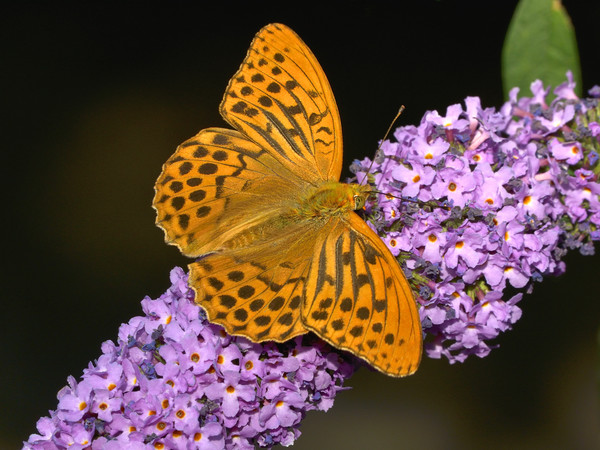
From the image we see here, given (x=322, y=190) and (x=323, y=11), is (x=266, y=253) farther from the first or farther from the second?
(x=323, y=11)

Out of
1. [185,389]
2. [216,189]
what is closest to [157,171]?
[216,189]

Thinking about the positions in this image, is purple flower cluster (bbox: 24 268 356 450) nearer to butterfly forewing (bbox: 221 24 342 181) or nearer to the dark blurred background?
butterfly forewing (bbox: 221 24 342 181)

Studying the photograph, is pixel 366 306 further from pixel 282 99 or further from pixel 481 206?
Answer: pixel 282 99

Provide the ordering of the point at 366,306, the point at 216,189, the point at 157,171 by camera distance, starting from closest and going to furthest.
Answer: the point at 366,306
the point at 216,189
the point at 157,171

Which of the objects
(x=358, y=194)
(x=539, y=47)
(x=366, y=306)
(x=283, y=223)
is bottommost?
(x=366, y=306)

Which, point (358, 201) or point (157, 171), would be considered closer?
point (358, 201)

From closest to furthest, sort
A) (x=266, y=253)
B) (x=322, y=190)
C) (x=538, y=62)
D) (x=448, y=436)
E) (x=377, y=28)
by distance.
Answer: (x=266, y=253)
(x=322, y=190)
(x=538, y=62)
(x=377, y=28)
(x=448, y=436)

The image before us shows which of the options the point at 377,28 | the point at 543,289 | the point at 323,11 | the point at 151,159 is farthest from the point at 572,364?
the point at 151,159
